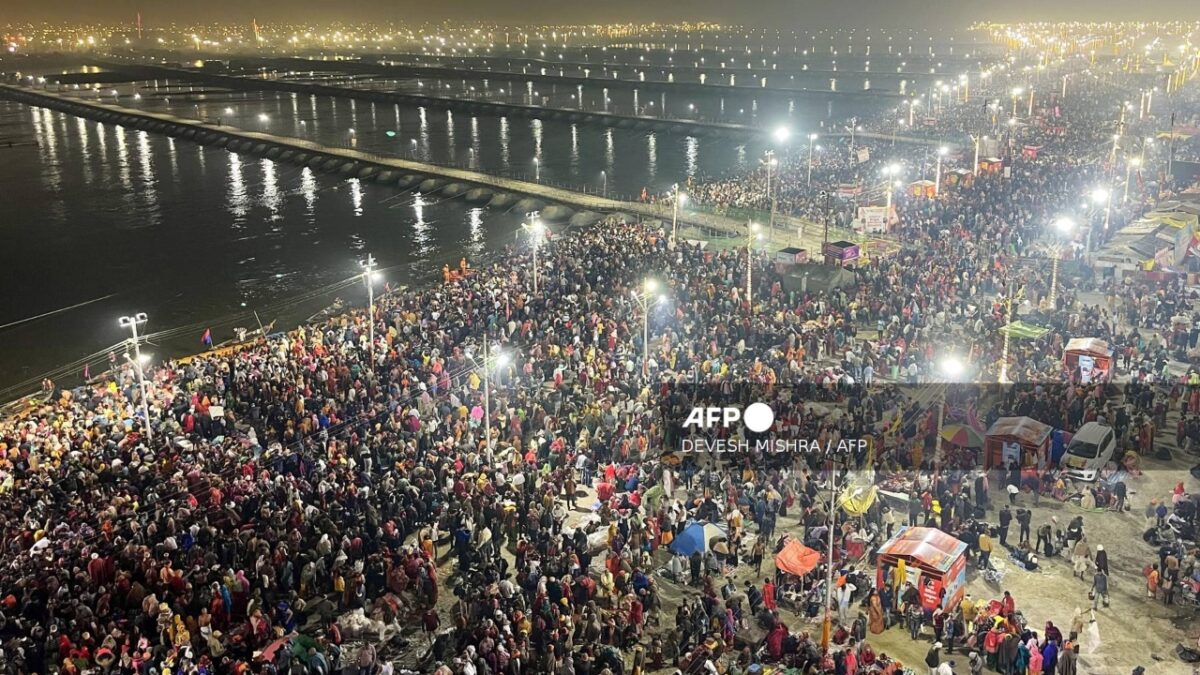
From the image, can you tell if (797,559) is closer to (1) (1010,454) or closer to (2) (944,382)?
(1) (1010,454)

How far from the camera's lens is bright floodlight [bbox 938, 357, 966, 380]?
68.9 ft

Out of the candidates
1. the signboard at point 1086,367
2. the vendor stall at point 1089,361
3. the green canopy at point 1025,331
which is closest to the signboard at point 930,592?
the vendor stall at point 1089,361

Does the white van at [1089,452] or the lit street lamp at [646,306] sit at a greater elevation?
the lit street lamp at [646,306]

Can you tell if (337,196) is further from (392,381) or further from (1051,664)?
(1051,664)

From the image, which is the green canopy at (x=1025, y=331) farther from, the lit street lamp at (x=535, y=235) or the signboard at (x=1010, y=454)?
the lit street lamp at (x=535, y=235)

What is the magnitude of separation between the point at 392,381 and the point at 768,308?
12.2 metres

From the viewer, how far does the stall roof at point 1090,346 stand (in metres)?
23.2

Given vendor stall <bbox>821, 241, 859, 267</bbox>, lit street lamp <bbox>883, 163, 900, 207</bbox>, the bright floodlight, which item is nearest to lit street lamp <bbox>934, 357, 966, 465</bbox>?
the bright floodlight

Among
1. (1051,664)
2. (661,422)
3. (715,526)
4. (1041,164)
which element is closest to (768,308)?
(661,422)

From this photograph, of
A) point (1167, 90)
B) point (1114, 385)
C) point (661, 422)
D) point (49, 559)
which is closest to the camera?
point (49, 559)

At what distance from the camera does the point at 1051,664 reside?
13141 millimetres

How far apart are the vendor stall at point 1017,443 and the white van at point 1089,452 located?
1.55 feet

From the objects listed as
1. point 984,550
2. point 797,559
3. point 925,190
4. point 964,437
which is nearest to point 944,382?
point 964,437

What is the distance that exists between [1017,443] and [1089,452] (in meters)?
1.43
